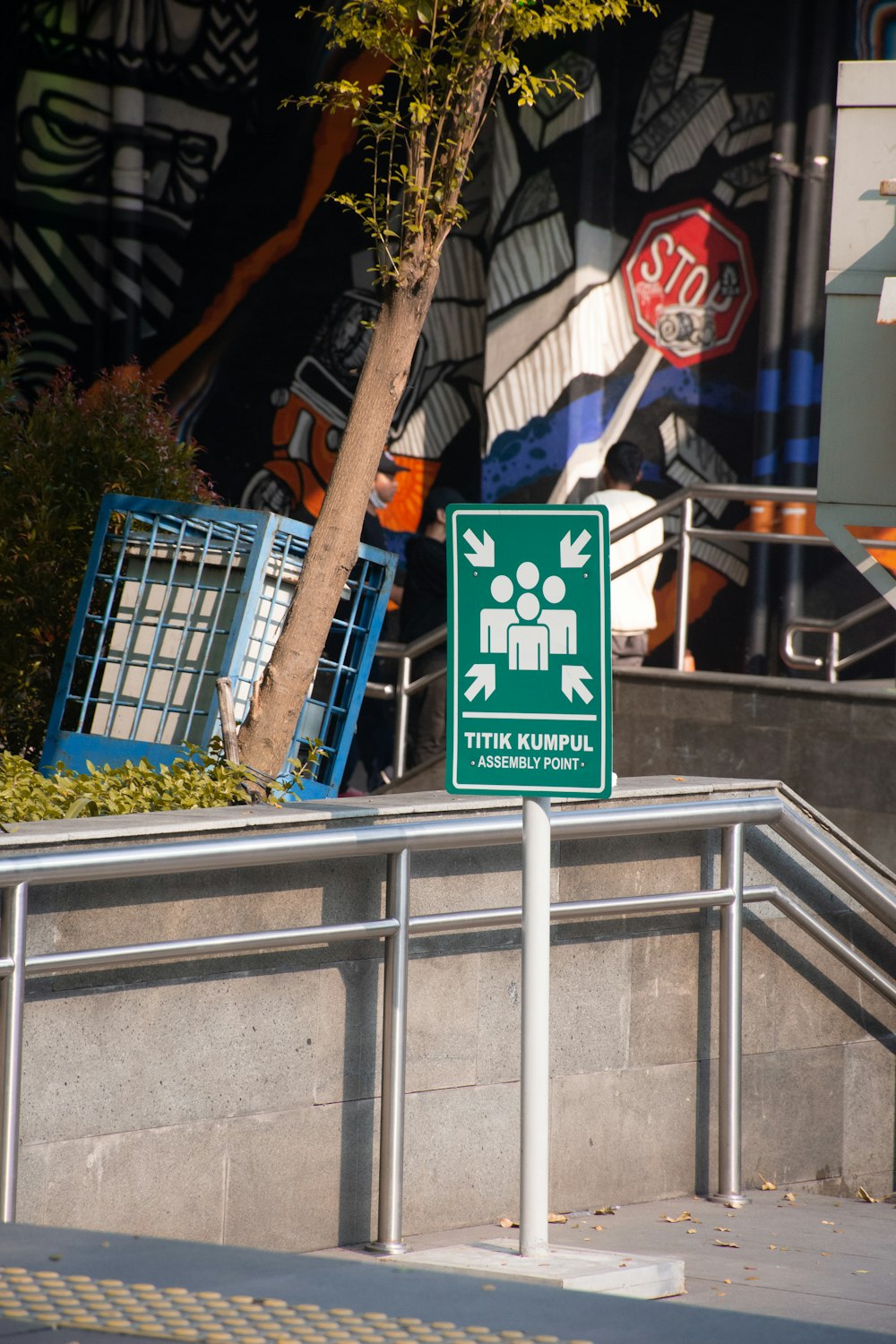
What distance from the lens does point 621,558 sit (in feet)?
34.7

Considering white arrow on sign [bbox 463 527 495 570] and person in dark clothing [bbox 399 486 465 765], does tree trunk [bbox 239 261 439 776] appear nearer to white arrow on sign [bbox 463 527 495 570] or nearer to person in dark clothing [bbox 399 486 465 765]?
white arrow on sign [bbox 463 527 495 570]

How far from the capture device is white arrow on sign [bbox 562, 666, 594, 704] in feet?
14.1

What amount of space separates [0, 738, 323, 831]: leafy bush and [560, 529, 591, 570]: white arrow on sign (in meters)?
1.31

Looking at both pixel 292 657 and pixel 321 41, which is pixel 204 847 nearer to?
pixel 292 657

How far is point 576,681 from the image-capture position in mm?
4312

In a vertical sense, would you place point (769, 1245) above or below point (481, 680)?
below

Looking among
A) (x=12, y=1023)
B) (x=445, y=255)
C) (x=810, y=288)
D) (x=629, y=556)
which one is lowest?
(x=12, y=1023)

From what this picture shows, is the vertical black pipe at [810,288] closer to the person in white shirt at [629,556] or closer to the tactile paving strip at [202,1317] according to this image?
the person in white shirt at [629,556]

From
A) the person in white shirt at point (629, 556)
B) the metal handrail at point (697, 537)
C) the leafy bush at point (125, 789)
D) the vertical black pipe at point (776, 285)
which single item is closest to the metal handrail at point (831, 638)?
the metal handrail at point (697, 537)

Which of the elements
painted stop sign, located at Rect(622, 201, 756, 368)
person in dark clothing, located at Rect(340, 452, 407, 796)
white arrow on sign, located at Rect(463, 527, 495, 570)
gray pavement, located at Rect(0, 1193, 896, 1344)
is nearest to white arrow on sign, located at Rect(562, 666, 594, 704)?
white arrow on sign, located at Rect(463, 527, 495, 570)

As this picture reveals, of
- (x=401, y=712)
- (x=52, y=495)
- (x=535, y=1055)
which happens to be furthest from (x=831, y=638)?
(x=535, y=1055)

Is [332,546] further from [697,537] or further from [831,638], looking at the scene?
[831,638]

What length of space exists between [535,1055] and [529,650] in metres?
1.00

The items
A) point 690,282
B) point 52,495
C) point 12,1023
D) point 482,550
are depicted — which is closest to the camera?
point 12,1023
